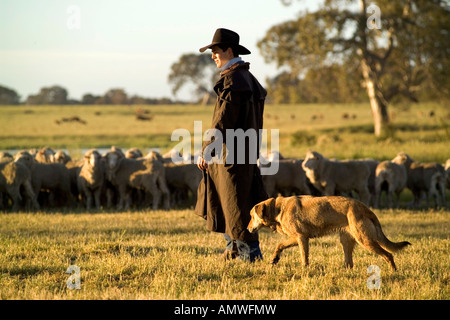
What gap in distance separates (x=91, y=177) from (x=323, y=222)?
997 centimetres

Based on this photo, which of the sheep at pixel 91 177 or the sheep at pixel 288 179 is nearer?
the sheep at pixel 91 177

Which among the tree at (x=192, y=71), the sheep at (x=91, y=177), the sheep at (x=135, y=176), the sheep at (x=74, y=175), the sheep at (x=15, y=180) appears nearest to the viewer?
the sheep at (x=15, y=180)

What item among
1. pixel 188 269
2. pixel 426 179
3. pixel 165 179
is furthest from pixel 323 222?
pixel 426 179

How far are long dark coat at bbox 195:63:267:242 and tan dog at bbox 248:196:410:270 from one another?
26cm

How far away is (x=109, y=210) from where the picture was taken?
1578 centimetres

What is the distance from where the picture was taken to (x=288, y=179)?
1683cm

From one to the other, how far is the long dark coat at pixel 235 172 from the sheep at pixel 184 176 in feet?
28.1

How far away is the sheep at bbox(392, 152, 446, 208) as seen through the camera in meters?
16.6

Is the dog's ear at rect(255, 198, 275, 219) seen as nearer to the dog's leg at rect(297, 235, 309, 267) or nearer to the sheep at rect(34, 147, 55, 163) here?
the dog's leg at rect(297, 235, 309, 267)

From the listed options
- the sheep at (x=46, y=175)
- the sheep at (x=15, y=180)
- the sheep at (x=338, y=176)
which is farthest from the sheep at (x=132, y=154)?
the sheep at (x=338, y=176)

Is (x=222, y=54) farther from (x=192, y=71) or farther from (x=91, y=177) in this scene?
(x=192, y=71)

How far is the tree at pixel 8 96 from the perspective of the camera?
94.4 metres

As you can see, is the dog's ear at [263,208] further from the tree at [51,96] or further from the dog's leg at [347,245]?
the tree at [51,96]
